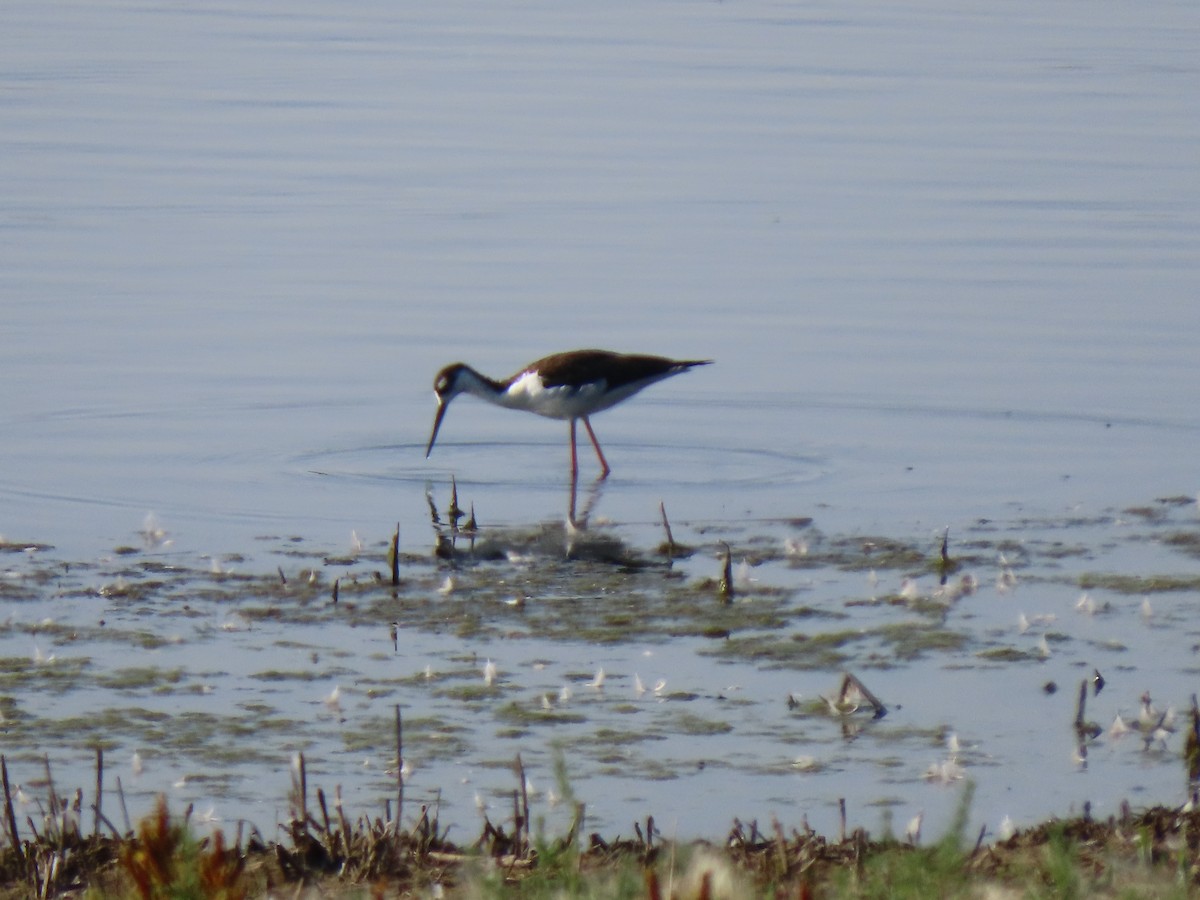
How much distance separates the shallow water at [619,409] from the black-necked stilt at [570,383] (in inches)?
13.2

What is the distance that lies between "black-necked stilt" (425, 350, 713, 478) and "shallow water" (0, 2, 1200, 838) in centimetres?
34

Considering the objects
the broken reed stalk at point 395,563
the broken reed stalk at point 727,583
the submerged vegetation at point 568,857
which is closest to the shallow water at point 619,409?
the broken reed stalk at point 395,563

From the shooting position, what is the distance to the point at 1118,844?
20.2ft

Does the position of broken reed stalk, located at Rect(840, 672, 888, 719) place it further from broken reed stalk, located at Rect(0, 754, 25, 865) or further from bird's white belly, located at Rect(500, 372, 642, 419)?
bird's white belly, located at Rect(500, 372, 642, 419)

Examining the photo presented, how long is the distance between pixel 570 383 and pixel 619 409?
2189 millimetres

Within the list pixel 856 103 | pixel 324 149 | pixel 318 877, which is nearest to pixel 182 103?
pixel 324 149

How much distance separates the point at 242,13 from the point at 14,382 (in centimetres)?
3125

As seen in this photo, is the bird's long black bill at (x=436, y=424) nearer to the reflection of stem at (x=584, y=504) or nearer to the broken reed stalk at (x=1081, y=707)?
the reflection of stem at (x=584, y=504)

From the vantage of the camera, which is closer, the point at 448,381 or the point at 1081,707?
the point at 1081,707

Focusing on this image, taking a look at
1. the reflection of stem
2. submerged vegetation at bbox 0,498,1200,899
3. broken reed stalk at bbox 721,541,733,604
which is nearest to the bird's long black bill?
the reflection of stem

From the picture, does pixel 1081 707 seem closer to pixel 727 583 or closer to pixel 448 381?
pixel 727 583

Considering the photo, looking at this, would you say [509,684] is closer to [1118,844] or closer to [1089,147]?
[1118,844]

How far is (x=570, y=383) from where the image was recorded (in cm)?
1313

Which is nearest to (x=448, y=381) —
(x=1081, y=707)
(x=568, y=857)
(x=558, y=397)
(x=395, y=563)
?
(x=558, y=397)
